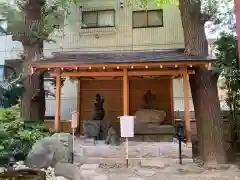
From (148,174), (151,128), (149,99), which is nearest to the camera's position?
(148,174)

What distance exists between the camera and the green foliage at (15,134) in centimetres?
732

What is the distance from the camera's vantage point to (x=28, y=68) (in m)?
9.97

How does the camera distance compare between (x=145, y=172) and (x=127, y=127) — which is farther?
(x=127, y=127)

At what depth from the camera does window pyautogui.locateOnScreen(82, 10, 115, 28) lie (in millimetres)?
14383

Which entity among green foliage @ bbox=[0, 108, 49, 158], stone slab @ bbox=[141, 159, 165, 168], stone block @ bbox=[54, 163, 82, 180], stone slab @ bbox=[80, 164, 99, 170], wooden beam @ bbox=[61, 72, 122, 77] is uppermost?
wooden beam @ bbox=[61, 72, 122, 77]

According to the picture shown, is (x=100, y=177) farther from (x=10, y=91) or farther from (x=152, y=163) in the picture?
(x=10, y=91)

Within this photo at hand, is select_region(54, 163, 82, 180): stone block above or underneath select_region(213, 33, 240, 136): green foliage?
underneath

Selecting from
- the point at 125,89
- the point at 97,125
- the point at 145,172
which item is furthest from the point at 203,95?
the point at 97,125

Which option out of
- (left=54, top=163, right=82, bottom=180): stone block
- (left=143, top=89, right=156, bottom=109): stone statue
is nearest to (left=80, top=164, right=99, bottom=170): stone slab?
(left=54, top=163, right=82, bottom=180): stone block

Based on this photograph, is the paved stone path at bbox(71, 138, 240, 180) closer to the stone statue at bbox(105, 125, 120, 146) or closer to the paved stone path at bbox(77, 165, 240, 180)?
the paved stone path at bbox(77, 165, 240, 180)

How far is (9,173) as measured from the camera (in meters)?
5.64

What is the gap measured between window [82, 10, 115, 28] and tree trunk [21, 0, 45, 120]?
4.36 m

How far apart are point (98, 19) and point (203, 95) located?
27.9 ft

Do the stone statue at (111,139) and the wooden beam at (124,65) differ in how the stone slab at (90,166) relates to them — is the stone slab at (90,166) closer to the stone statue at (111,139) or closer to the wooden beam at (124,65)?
the stone statue at (111,139)
